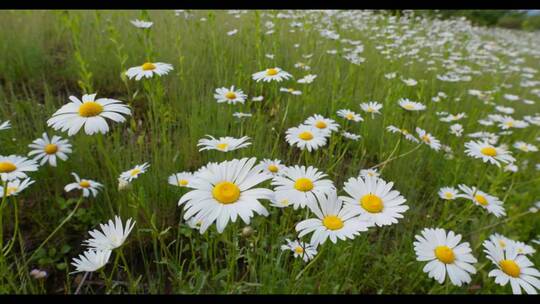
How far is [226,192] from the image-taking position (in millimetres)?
937

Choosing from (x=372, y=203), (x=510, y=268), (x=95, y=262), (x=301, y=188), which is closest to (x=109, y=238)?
(x=95, y=262)

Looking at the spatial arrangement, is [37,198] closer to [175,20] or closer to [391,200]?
[391,200]

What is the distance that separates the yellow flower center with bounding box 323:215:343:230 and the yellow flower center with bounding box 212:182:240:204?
0.29 meters

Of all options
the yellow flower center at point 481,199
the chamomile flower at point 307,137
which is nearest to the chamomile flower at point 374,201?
the chamomile flower at point 307,137

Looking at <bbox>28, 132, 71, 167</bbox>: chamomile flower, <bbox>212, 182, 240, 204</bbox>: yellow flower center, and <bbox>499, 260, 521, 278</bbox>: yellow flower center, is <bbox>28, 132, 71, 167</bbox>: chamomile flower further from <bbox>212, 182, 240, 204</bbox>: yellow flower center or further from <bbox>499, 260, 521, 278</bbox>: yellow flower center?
<bbox>499, 260, 521, 278</bbox>: yellow flower center

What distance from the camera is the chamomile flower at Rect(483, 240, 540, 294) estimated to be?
3.65 ft

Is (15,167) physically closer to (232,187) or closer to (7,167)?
(7,167)

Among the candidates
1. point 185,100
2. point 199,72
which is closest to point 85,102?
point 185,100

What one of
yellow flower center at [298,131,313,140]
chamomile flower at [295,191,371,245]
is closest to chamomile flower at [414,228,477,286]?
chamomile flower at [295,191,371,245]

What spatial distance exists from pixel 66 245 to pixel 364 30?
519 centimetres

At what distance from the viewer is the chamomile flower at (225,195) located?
87 cm

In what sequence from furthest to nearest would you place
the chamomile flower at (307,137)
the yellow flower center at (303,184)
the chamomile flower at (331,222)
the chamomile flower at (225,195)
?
1. the chamomile flower at (307,137)
2. the yellow flower center at (303,184)
3. the chamomile flower at (331,222)
4. the chamomile flower at (225,195)

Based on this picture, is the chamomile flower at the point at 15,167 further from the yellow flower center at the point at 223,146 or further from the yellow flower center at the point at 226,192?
the yellow flower center at the point at 226,192

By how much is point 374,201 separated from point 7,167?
138cm
